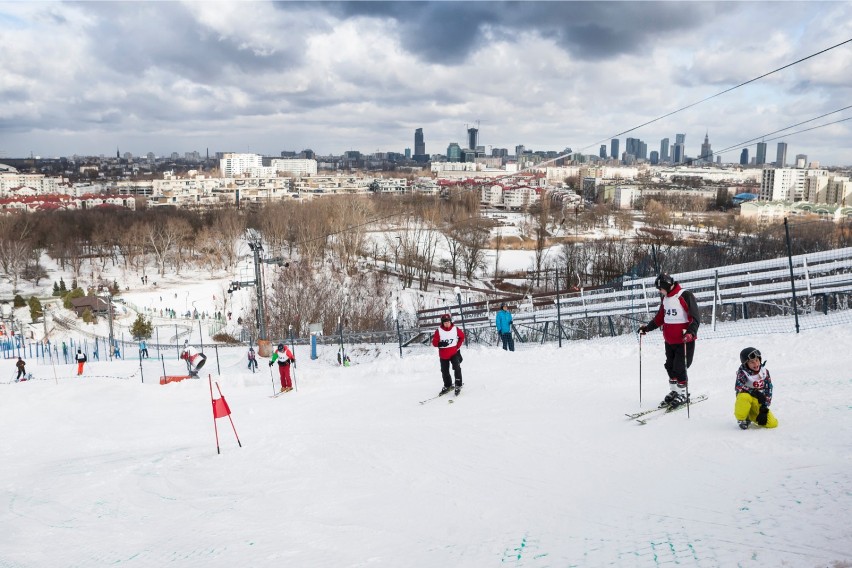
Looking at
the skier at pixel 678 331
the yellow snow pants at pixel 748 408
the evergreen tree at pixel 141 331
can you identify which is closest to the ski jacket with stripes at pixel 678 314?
the skier at pixel 678 331

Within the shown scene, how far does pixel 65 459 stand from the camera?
8.44m

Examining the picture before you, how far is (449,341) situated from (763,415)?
188 inches

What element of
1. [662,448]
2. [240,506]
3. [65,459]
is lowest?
[65,459]

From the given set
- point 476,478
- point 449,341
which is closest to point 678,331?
point 476,478

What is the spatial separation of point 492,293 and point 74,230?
59.8m

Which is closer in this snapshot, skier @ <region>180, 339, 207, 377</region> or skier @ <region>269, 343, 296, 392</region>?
skier @ <region>269, 343, 296, 392</region>

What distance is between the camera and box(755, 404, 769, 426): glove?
5859mm

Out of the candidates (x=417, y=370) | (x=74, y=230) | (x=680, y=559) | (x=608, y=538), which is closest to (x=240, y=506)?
(x=608, y=538)

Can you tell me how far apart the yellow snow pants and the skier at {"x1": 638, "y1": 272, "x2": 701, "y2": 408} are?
3.45 feet

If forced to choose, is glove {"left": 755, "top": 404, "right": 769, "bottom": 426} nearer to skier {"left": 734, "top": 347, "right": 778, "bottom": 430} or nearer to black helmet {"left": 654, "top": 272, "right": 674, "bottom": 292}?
skier {"left": 734, "top": 347, "right": 778, "bottom": 430}

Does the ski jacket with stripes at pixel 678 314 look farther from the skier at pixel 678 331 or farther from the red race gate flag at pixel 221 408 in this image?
the red race gate flag at pixel 221 408

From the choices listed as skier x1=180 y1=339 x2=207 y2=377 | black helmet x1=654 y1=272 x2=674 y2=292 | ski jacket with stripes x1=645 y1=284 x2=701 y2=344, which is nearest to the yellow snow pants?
ski jacket with stripes x1=645 y1=284 x2=701 y2=344

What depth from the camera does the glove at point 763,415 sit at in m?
5.86

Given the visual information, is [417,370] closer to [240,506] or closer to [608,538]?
[240,506]
